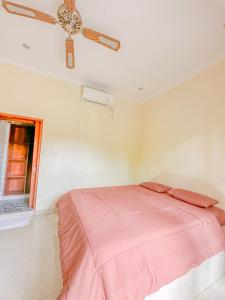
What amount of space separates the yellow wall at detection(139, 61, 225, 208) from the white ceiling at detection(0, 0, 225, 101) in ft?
1.15

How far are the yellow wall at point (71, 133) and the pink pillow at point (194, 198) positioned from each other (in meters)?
1.72

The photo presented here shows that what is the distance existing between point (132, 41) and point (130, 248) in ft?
8.21

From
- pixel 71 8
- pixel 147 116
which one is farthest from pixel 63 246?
pixel 147 116

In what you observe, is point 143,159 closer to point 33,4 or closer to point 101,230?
point 101,230

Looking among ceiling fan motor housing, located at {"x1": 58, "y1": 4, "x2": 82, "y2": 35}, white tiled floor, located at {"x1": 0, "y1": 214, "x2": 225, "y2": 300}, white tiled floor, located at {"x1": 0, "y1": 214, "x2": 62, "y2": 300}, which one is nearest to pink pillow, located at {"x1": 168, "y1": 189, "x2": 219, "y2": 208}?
white tiled floor, located at {"x1": 0, "y1": 214, "x2": 225, "y2": 300}

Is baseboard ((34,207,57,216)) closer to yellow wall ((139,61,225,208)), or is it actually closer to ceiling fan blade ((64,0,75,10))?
yellow wall ((139,61,225,208))

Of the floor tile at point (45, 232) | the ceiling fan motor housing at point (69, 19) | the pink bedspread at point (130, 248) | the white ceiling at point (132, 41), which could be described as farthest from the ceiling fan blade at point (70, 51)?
the floor tile at point (45, 232)

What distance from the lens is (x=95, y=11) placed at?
5.51 feet

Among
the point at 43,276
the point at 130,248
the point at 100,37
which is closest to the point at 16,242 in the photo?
the point at 43,276

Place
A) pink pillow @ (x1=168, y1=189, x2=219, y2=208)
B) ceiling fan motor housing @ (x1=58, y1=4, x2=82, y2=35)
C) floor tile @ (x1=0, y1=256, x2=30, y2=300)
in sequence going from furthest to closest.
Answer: pink pillow @ (x1=168, y1=189, x2=219, y2=208) → ceiling fan motor housing @ (x1=58, y1=4, x2=82, y2=35) → floor tile @ (x1=0, y1=256, x2=30, y2=300)

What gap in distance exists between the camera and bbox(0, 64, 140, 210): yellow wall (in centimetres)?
280

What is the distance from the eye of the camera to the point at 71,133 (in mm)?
3209

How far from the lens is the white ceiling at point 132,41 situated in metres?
1.63

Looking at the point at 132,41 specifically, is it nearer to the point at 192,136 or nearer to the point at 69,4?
the point at 69,4
